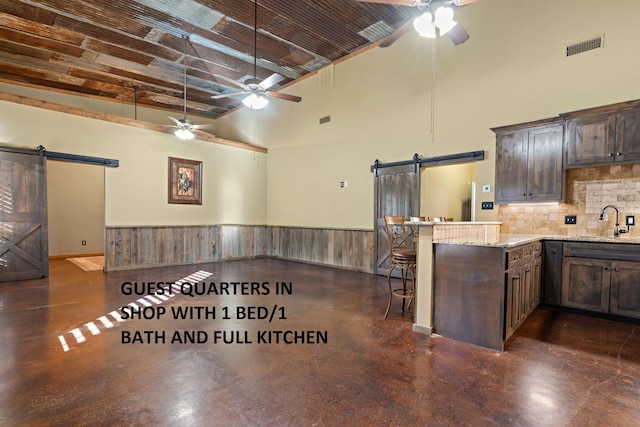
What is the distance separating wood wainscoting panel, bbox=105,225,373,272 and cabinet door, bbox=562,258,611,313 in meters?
3.12

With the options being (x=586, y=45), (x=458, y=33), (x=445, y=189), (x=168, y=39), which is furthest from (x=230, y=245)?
(x=586, y=45)

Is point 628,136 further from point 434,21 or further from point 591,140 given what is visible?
point 434,21

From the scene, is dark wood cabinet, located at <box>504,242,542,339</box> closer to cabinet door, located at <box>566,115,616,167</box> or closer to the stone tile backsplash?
the stone tile backsplash

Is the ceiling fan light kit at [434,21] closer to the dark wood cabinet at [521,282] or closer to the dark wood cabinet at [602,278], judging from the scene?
the dark wood cabinet at [521,282]

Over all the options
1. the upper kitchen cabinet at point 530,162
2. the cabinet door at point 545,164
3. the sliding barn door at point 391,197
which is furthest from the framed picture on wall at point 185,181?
the cabinet door at point 545,164

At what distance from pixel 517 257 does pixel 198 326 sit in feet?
10.8

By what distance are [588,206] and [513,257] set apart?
204cm

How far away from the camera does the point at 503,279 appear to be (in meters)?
2.68

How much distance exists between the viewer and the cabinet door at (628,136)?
344cm

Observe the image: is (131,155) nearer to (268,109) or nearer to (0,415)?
(268,109)

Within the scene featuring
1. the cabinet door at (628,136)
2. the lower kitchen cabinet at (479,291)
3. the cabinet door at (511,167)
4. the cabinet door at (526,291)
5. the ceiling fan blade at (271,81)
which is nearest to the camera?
the lower kitchen cabinet at (479,291)

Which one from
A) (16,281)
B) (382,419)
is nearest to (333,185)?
(382,419)

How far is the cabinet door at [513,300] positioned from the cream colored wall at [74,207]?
944cm

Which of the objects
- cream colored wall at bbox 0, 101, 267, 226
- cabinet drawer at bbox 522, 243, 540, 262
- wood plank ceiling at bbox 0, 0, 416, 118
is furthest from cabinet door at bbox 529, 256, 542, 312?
cream colored wall at bbox 0, 101, 267, 226
